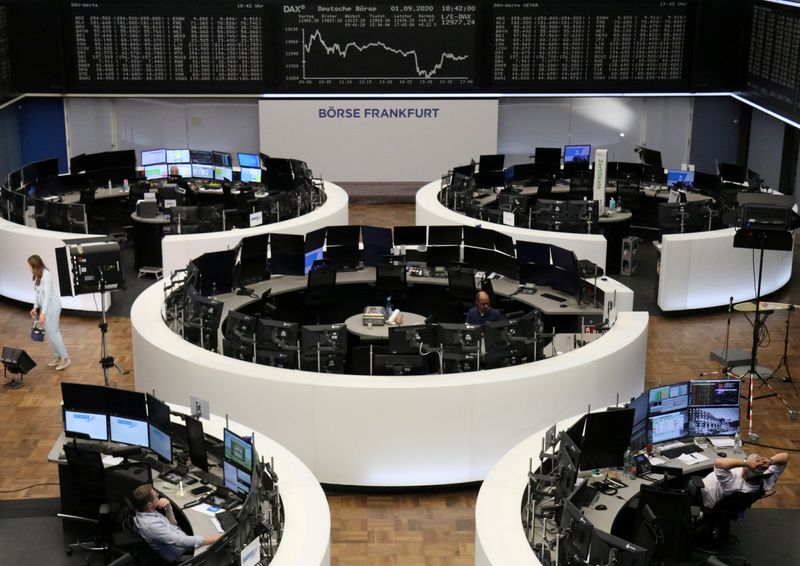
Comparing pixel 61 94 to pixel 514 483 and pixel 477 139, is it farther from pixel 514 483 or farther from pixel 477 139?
pixel 514 483

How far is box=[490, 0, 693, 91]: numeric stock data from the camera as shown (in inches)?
734

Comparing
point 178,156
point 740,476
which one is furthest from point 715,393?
point 178,156

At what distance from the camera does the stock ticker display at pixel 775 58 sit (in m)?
16.9

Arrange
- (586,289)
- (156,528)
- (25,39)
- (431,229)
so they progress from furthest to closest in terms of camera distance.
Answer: (25,39), (431,229), (586,289), (156,528)

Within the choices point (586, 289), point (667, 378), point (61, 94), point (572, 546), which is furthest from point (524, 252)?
point (61, 94)

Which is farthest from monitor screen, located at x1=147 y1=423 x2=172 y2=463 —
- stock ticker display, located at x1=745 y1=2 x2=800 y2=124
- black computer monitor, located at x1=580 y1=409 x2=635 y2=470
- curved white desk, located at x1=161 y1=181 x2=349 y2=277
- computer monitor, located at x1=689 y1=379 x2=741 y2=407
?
stock ticker display, located at x1=745 y1=2 x2=800 y2=124

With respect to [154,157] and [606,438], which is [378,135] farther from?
[606,438]

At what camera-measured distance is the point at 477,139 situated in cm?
1942

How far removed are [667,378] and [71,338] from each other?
6.77 meters

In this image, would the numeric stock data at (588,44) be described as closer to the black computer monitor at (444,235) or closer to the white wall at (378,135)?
the white wall at (378,135)

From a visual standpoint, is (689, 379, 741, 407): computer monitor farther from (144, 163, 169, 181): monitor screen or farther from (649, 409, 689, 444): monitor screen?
(144, 163, 169, 181): monitor screen

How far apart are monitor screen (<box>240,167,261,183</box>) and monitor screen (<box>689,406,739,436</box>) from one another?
971 cm

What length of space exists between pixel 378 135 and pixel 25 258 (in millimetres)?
7049

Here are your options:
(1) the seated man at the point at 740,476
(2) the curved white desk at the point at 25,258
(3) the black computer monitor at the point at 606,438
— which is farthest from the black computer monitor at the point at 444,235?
(1) the seated man at the point at 740,476
